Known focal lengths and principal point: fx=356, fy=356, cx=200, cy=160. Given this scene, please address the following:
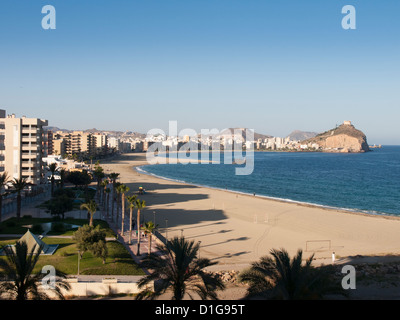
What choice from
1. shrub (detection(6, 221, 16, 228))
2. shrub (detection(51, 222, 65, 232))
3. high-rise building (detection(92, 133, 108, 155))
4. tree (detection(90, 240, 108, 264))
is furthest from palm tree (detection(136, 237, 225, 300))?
high-rise building (detection(92, 133, 108, 155))

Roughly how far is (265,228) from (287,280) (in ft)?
85.7

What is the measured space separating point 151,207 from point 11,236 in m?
22.9

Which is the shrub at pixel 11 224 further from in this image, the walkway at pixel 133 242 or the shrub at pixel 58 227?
the walkway at pixel 133 242

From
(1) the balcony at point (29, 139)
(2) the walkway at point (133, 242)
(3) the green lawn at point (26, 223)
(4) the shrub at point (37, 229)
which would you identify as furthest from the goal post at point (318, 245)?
(1) the balcony at point (29, 139)

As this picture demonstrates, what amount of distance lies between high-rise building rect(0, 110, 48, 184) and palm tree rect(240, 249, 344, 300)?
51.5 metres

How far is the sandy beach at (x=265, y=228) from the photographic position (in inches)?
1219

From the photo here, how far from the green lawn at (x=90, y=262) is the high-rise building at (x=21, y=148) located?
31694 millimetres

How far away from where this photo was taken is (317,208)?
175ft

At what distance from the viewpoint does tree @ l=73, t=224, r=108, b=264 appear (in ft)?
79.4

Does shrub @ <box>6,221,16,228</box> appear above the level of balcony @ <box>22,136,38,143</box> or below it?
below

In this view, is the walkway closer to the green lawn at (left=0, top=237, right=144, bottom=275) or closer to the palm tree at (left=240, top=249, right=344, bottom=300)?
the green lawn at (left=0, top=237, right=144, bottom=275)

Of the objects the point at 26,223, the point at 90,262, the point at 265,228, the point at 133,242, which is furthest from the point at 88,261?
the point at 265,228
